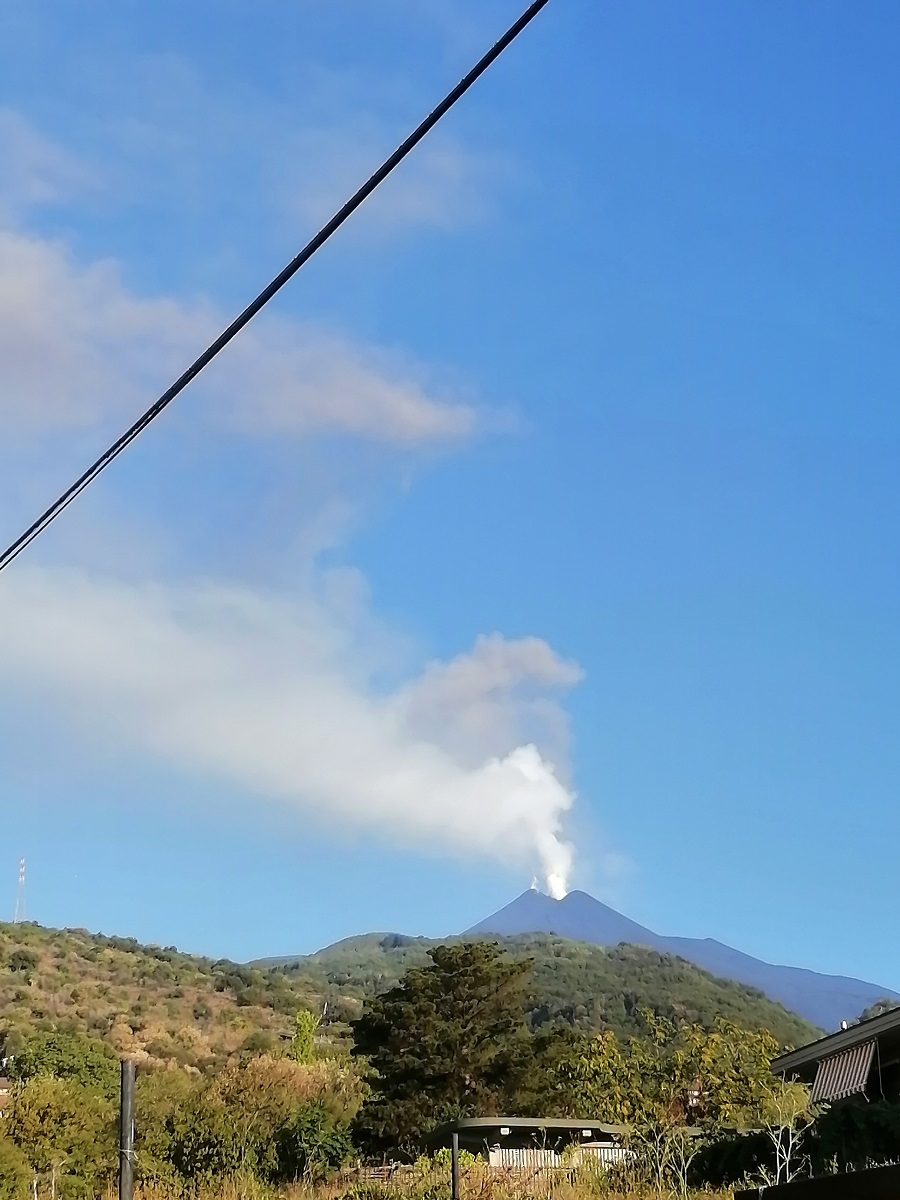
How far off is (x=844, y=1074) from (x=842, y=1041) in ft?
1.70

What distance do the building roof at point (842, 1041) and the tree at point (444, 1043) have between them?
1840cm

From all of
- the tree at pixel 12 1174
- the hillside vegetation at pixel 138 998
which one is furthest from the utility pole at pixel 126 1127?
the hillside vegetation at pixel 138 998

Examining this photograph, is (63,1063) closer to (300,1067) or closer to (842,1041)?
(300,1067)

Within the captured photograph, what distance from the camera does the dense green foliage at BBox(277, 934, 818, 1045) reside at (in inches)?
2916

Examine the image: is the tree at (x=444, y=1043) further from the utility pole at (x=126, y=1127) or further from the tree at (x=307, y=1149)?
the utility pole at (x=126, y=1127)

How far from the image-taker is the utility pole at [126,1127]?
6.04 m

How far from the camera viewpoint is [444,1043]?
42625 millimetres

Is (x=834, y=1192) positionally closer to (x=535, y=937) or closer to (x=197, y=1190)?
(x=197, y=1190)

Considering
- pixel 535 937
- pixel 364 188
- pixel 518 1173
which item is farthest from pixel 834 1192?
pixel 535 937

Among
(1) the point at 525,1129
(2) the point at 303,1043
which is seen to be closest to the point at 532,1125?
(1) the point at 525,1129

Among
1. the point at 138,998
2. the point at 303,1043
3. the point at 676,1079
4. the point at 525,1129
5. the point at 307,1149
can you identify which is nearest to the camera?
the point at 525,1129

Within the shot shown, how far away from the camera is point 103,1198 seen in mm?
26562

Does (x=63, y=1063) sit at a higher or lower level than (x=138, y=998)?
lower

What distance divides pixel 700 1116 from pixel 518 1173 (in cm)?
1912
